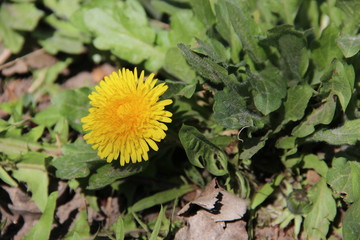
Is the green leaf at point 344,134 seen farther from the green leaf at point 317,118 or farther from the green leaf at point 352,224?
the green leaf at point 352,224

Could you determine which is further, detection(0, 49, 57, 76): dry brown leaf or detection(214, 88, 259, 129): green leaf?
detection(0, 49, 57, 76): dry brown leaf

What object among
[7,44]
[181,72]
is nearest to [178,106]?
[181,72]

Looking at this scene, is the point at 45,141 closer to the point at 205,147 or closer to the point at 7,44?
the point at 7,44

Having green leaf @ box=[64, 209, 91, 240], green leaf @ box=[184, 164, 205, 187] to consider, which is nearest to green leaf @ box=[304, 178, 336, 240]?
green leaf @ box=[184, 164, 205, 187]

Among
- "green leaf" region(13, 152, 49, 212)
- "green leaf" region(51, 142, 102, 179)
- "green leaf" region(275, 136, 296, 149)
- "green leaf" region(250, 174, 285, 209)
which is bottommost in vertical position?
"green leaf" region(13, 152, 49, 212)

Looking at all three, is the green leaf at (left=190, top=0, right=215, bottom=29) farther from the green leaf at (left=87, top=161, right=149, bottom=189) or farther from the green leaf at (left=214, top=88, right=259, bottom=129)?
the green leaf at (left=87, top=161, right=149, bottom=189)

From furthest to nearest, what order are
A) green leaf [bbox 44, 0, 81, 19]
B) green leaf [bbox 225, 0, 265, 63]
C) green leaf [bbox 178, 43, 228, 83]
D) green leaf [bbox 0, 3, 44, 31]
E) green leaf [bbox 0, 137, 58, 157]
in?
green leaf [bbox 44, 0, 81, 19] < green leaf [bbox 0, 3, 44, 31] < green leaf [bbox 0, 137, 58, 157] < green leaf [bbox 225, 0, 265, 63] < green leaf [bbox 178, 43, 228, 83]

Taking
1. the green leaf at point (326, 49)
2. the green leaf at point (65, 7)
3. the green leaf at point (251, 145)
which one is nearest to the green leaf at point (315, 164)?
the green leaf at point (251, 145)
